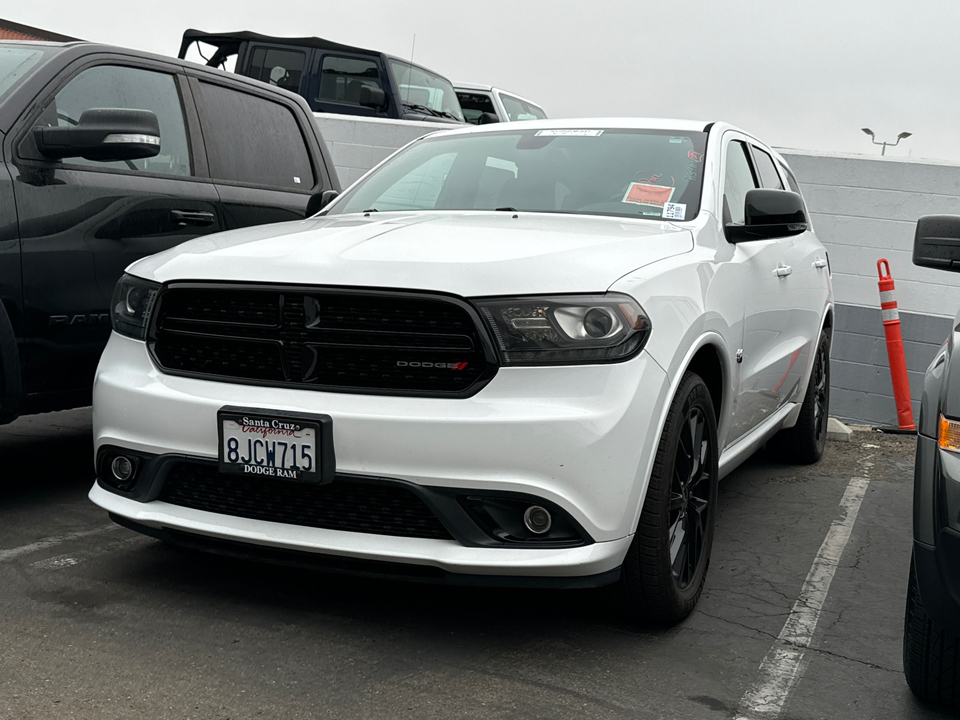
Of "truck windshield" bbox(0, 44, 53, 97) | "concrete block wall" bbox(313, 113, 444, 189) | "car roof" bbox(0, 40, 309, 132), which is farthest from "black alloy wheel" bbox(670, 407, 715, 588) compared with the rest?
"concrete block wall" bbox(313, 113, 444, 189)

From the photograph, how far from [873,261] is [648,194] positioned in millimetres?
4932

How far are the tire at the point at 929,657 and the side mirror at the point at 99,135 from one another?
3.13 meters

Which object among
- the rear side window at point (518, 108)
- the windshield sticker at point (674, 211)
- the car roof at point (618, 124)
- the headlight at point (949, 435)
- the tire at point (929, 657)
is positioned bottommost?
the tire at point (929, 657)

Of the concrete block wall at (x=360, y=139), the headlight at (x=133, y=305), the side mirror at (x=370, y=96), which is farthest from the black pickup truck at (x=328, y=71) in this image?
the headlight at (x=133, y=305)

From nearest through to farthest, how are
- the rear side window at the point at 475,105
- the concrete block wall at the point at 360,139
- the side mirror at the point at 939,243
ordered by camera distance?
1. the side mirror at the point at 939,243
2. the concrete block wall at the point at 360,139
3. the rear side window at the point at 475,105

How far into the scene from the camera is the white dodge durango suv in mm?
2881

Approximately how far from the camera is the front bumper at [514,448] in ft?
9.32

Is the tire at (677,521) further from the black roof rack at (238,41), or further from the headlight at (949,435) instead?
the black roof rack at (238,41)

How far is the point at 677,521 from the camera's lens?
134 inches

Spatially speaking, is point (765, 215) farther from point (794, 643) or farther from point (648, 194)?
point (794, 643)

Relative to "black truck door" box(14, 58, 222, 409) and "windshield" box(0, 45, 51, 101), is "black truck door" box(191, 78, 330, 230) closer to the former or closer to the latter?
"black truck door" box(14, 58, 222, 409)

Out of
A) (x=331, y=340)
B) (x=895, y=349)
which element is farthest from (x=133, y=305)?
(x=895, y=349)

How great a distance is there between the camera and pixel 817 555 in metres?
4.46

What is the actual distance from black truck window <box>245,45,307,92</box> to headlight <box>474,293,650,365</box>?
9.62 meters
